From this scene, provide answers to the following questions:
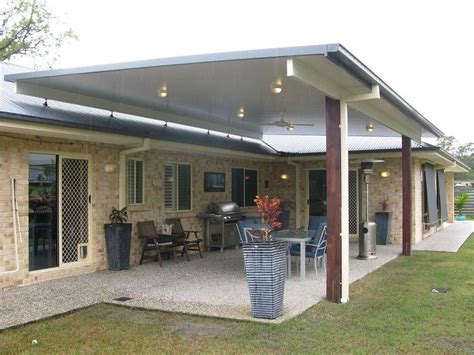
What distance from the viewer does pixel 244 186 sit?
553 inches

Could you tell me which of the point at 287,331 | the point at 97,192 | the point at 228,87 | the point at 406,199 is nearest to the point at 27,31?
the point at 97,192

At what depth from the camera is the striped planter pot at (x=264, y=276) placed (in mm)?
5598

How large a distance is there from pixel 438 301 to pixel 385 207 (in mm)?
6928

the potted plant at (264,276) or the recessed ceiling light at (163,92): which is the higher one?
the recessed ceiling light at (163,92)

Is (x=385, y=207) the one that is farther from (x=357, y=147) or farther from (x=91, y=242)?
(x=91, y=242)

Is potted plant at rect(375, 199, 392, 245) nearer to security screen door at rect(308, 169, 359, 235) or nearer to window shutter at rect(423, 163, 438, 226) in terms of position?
security screen door at rect(308, 169, 359, 235)

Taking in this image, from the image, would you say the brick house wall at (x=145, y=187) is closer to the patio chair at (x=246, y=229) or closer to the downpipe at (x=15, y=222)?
the downpipe at (x=15, y=222)

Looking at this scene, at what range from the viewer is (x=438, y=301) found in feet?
21.5

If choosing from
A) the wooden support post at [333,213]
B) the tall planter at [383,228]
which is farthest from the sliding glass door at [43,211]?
the tall planter at [383,228]

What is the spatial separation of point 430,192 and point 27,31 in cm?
1875

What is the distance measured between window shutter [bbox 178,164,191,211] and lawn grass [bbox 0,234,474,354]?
5.06 m

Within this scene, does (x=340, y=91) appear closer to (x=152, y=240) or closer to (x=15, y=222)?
(x=152, y=240)

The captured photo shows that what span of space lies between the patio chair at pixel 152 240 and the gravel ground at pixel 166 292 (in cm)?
31

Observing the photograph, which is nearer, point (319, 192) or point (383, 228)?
point (383, 228)
